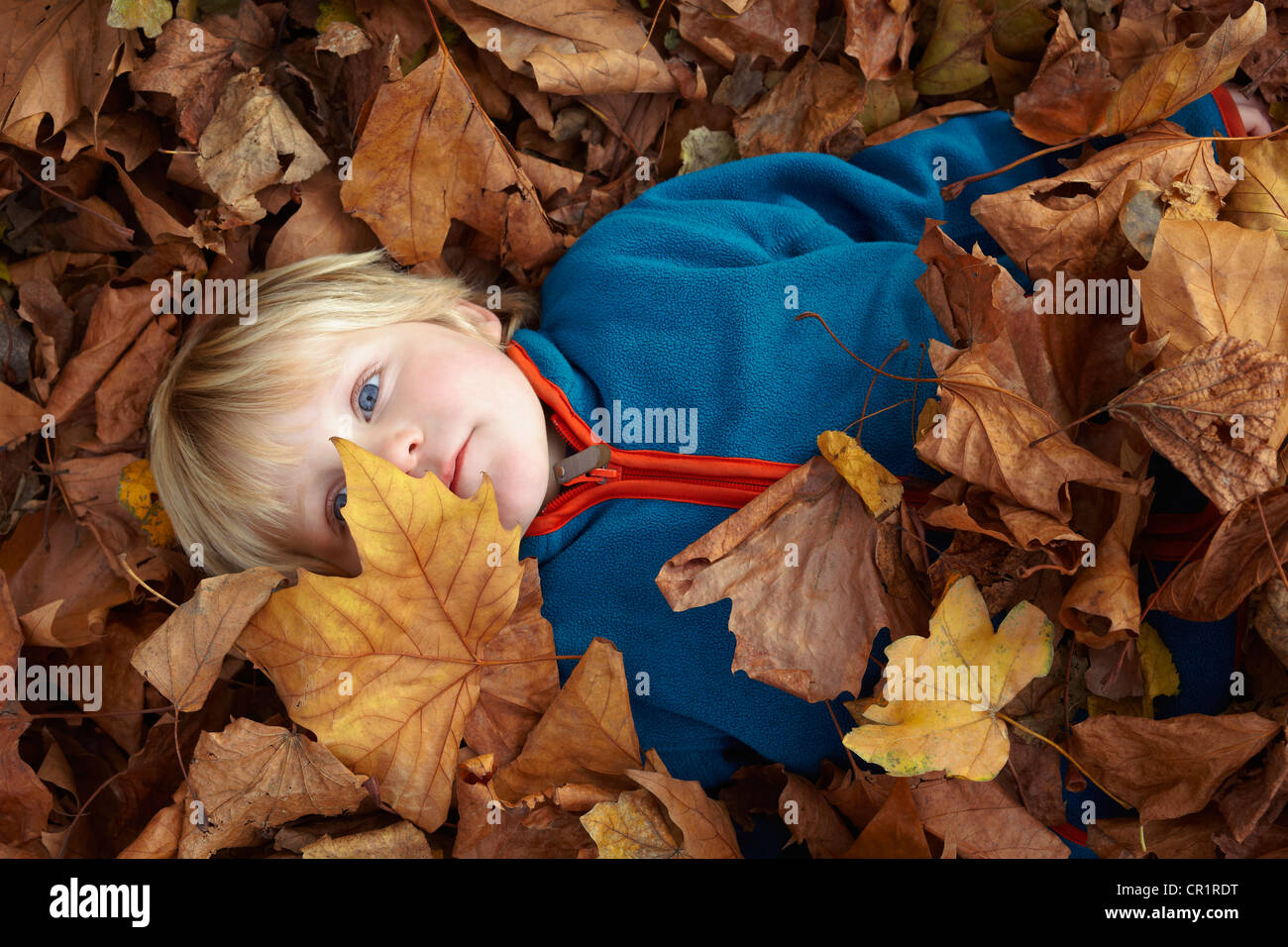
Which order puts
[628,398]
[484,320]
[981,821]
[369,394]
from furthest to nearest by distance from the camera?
[484,320] < [628,398] < [369,394] < [981,821]

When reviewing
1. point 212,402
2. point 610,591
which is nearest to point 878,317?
point 610,591

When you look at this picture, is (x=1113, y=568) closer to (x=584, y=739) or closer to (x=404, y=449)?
(x=584, y=739)

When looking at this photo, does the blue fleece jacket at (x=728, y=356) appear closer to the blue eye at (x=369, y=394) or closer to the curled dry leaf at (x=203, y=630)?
the blue eye at (x=369, y=394)

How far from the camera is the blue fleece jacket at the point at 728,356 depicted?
1.58 meters

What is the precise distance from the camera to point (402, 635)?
4.58 feet

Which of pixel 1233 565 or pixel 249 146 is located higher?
pixel 249 146

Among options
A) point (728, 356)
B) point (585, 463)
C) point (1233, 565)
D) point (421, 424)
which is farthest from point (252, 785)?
point (1233, 565)

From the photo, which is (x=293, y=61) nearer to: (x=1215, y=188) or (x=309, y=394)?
(x=309, y=394)

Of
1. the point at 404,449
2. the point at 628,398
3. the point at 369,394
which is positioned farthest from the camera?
the point at 628,398

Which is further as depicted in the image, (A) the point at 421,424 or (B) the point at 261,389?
(B) the point at 261,389

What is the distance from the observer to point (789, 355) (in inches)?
63.8

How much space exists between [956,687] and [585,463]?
727mm
